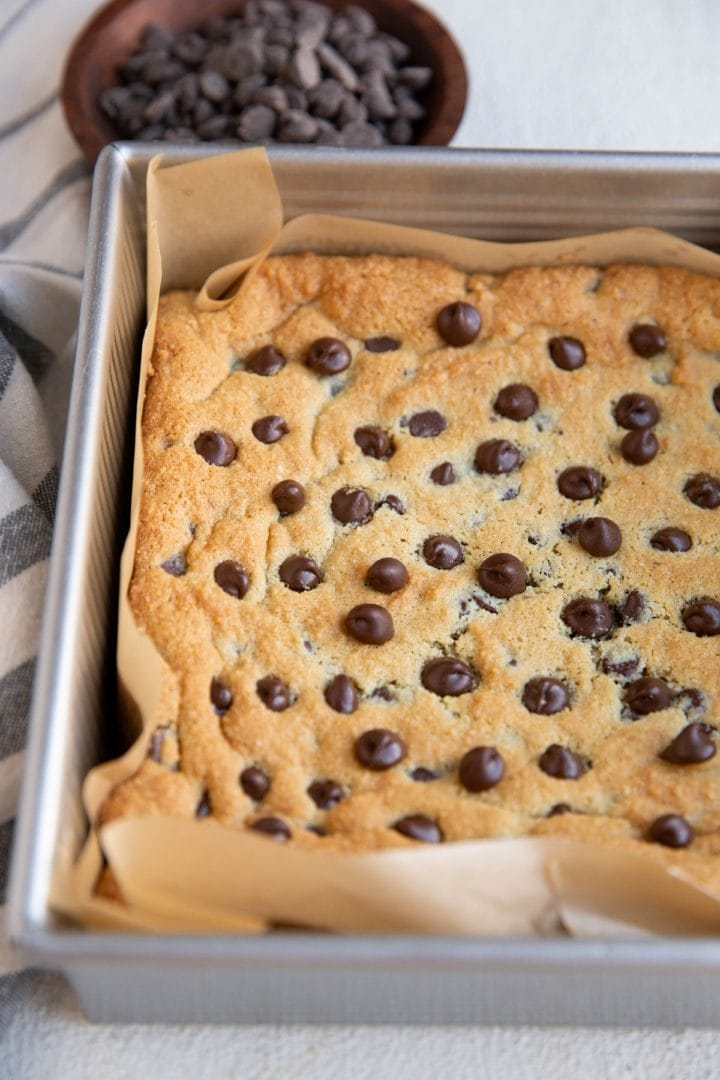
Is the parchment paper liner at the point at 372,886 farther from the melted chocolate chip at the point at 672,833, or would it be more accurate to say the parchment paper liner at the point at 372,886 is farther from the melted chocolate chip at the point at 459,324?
the melted chocolate chip at the point at 459,324

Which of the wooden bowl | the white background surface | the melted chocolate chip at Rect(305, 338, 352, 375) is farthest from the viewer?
the white background surface

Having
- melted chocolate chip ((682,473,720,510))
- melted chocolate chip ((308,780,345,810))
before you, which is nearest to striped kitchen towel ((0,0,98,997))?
melted chocolate chip ((308,780,345,810))

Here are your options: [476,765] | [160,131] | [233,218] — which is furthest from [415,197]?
[476,765]

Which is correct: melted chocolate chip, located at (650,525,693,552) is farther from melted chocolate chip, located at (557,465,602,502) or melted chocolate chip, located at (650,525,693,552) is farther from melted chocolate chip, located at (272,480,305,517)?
melted chocolate chip, located at (272,480,305,517)

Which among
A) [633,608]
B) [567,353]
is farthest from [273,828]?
[567,353]

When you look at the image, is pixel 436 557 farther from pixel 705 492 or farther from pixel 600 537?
pixel 705 492

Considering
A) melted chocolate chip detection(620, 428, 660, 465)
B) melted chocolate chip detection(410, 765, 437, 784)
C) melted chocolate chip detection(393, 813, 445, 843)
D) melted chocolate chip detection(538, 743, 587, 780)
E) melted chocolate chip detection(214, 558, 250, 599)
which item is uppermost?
melted chocolate chip detection(214, 558, 250, 599)

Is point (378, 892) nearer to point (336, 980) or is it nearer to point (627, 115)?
point (336, 980)
